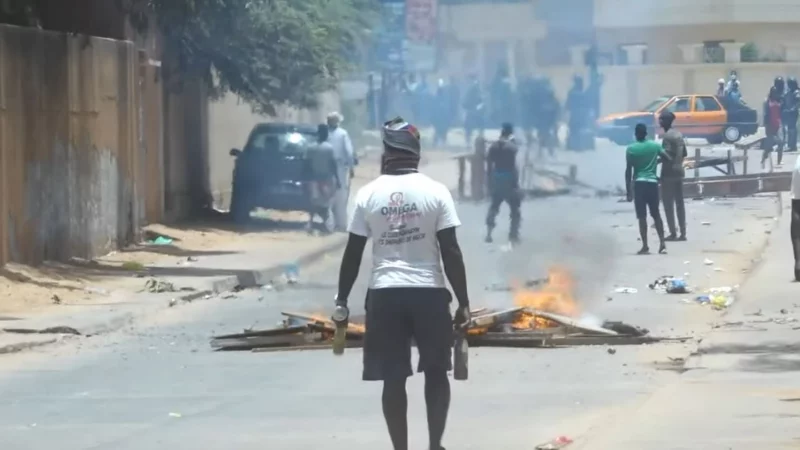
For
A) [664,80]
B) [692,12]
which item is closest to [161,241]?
[692,12]

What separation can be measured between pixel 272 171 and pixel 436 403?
17471 millimetres

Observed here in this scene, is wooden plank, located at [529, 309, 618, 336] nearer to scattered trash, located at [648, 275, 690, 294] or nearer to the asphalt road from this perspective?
the asphalt road

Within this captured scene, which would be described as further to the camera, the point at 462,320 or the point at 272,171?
the point at 272,171

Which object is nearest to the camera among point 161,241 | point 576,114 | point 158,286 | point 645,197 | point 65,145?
point 158,286

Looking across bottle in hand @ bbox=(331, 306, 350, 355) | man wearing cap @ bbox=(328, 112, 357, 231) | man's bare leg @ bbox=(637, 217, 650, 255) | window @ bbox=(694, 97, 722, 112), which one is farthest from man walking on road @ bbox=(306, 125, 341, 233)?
window @ bbox=(694, 97, 722, 112)

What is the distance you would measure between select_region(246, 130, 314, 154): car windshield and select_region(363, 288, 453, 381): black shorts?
17.5m

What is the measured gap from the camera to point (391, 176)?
26.3 feet

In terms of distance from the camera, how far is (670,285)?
55.2 feet

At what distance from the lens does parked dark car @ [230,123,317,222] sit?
24922 mm

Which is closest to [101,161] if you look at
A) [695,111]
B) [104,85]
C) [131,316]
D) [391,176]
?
[104,85]

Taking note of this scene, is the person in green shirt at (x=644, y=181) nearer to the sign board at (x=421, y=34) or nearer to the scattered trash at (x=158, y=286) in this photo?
the sign board at (x=421, y=34)

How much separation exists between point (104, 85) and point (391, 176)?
13285 millimetres

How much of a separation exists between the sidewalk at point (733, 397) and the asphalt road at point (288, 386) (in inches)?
8.8

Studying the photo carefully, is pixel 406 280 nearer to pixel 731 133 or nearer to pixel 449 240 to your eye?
pixel 449 240
